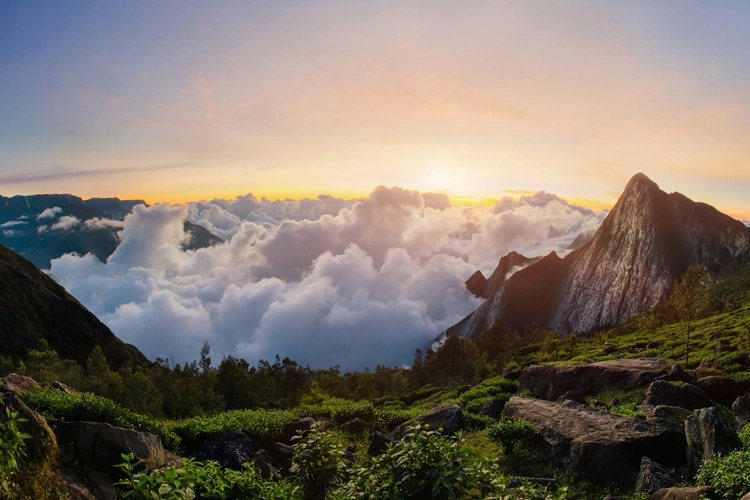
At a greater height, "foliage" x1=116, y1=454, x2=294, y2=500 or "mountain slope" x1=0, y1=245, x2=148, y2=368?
"foliage" x1=116, y1=454, x2=294, y2=500

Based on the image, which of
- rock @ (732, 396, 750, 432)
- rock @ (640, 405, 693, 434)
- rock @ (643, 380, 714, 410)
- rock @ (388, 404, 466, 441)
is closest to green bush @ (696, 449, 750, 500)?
rock @ (640, 405, 693, 434)

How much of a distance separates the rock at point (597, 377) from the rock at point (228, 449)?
2342cm

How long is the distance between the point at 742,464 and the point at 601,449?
15.7ft

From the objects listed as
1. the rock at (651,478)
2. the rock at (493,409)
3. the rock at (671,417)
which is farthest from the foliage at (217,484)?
the rock at (493,409)

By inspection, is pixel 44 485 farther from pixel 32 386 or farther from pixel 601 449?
pixel 601 449

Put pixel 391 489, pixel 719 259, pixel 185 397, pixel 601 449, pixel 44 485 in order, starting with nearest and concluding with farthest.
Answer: pixel 391 489 → pixel 44 485 → pixel 601 449 → pixel 185 397 → pixel 719 259

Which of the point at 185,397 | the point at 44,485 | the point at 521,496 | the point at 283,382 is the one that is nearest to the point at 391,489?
the point at 521,496

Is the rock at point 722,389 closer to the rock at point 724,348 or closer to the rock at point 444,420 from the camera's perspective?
the rock at point 444,420

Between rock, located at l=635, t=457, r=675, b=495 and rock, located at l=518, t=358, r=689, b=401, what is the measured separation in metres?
16.3

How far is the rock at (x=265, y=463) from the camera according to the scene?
1691 cm

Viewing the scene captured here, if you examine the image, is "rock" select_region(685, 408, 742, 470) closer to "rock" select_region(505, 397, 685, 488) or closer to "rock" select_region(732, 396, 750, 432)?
"rock" select_region(505, 397, 685, 488)

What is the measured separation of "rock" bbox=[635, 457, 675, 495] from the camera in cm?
1495

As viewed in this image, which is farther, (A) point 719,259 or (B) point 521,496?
(A) point 719,259

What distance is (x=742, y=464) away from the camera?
1303cm
